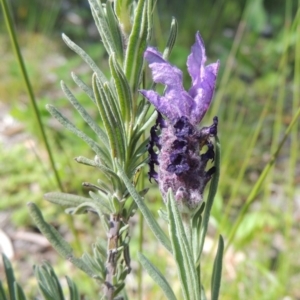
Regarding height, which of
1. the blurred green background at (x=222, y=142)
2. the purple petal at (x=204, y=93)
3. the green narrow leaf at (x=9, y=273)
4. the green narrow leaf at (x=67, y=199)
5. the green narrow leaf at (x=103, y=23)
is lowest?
the green narrow leaf at (x=9, y=273)

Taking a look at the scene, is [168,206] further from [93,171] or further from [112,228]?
[93,171]

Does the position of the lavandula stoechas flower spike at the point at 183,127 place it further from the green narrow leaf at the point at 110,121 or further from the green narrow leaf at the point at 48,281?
the green narrow leaf at the point at 48,281

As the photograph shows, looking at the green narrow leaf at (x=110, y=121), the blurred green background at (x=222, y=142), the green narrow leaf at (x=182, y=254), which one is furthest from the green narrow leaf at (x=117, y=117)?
the blurred green background at (x=222, y=142)

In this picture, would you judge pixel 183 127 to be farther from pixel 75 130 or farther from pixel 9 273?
pixel 9 273

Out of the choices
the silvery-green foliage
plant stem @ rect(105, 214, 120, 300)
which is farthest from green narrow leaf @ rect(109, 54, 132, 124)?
plant stem @ rect(105, 214, 120, 300)


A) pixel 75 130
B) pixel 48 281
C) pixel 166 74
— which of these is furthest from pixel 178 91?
pixel 48 281
